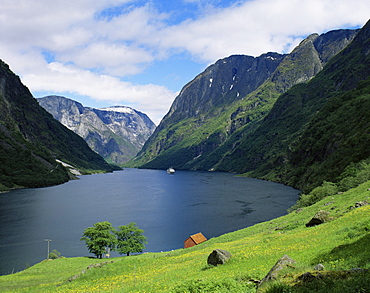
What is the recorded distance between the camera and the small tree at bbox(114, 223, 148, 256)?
70.8m

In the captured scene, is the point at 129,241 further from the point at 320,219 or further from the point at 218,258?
the point at 218,258

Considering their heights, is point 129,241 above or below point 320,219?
below

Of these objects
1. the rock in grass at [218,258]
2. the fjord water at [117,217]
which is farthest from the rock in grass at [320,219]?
the fjord water at [117,217]

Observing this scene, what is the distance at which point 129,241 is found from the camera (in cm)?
7212

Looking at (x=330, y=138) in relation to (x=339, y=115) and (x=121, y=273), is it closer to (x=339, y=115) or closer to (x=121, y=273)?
(x=339, y=115)

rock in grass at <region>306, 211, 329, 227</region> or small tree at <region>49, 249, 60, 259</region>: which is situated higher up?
rock in grass at <region>306, 211, 329, 227</region>

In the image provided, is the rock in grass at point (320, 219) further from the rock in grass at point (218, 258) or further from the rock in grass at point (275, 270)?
the rock in grass at point (275, 270)

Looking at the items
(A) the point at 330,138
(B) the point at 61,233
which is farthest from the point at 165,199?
(A) the point at 330,138

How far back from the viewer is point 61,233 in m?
92.4

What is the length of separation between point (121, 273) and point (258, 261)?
20.2 meters

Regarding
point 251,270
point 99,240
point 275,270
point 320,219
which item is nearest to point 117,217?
point 99,240

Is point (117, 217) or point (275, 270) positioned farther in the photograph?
point (117, 217)

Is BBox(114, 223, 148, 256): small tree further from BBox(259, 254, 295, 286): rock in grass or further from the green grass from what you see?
BBox(259, 254, 295, 286): rock in grass

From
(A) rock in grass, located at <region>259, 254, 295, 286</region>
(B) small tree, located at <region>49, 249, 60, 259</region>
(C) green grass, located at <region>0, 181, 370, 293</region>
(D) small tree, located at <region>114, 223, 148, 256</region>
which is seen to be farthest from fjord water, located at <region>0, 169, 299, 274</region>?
(A) rock in grass, located at <region>259, 254, 295, 286</region>
